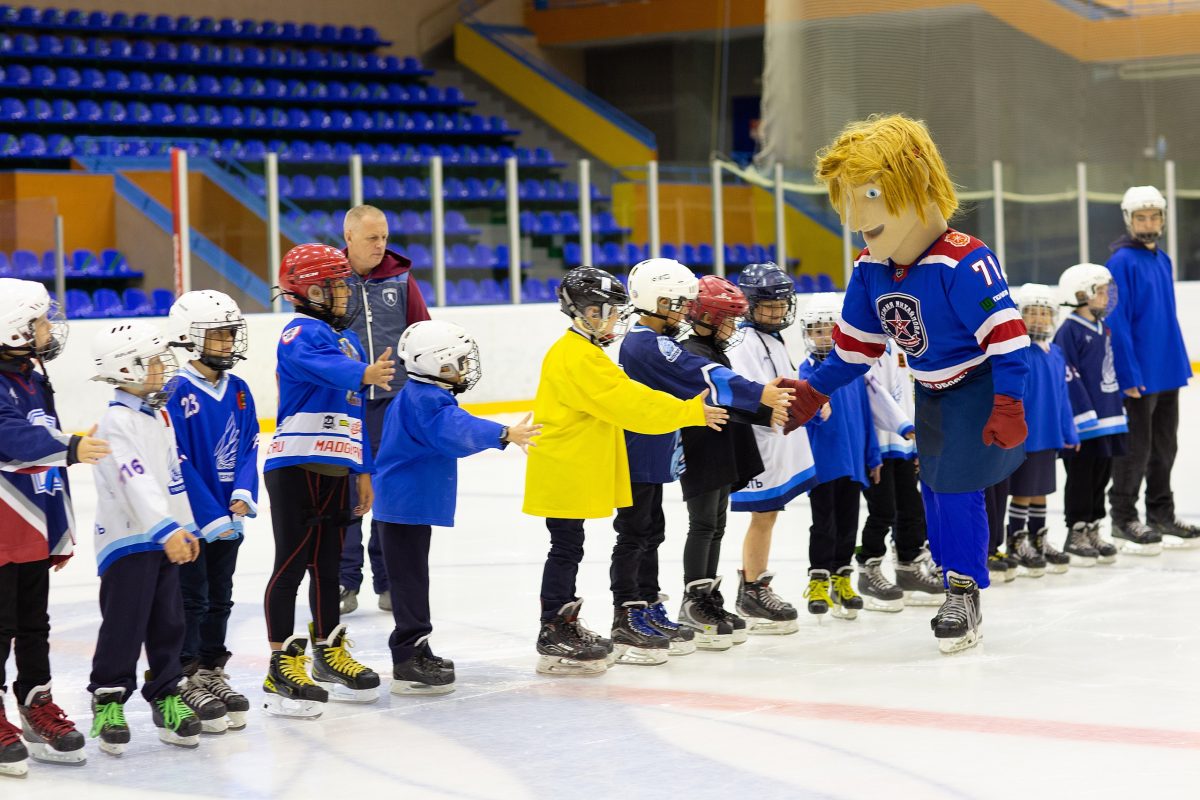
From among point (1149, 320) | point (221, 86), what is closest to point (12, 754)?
point (1149, 320)

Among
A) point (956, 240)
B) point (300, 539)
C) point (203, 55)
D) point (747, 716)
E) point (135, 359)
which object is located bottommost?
point (747, 716)

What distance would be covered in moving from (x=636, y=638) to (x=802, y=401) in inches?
37.1

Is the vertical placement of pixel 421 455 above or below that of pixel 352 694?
above

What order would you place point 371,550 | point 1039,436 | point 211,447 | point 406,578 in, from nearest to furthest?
point 211,447, point 406,578, point 371,550, point 1039,436

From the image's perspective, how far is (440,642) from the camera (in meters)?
5.01

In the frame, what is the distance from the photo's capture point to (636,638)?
4.74 meters

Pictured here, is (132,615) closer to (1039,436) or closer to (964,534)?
(964,534)

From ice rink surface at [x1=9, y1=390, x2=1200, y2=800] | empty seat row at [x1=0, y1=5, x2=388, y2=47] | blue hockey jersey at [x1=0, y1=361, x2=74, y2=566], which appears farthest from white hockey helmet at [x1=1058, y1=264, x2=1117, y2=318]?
empty seat row at [x1=0, y1=5, x2=388, y2=47]

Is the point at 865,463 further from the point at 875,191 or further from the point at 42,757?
the point at 42,757

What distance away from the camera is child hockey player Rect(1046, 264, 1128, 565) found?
6.27 m

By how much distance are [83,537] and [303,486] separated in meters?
3.44

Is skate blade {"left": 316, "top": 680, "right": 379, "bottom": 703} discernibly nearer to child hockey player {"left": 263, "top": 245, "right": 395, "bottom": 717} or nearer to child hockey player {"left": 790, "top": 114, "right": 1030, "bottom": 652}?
child hockey player {"left": 263, "top": 245, "right": 395, "bottom": 717}

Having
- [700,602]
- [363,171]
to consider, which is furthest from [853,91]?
[700,602]

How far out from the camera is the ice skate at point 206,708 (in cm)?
395
